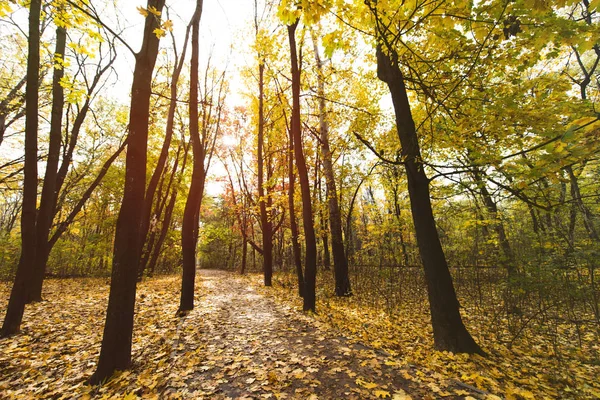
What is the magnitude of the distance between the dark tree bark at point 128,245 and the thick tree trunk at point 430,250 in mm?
4192

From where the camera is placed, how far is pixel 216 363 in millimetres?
3818

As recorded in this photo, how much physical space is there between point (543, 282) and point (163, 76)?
16.5 meters

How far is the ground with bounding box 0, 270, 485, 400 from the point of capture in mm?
3070

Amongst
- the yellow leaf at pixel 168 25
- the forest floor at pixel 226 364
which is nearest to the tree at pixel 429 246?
the forest floor at pixel 226 364

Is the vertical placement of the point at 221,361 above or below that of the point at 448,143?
below

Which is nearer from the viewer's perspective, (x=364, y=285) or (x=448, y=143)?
(x=448, y=143)

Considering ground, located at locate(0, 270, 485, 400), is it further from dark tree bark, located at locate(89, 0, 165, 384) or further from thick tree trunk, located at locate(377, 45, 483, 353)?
thick tree trunk, located at locate(377, 45, 483, 353)

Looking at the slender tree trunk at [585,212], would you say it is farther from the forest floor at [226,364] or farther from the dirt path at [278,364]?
the dirt path at [278,364]

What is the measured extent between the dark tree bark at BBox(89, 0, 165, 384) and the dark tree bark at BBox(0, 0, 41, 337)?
10.2 feet

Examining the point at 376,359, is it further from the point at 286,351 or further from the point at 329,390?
the point at 286,351

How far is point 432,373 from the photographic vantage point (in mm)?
3371

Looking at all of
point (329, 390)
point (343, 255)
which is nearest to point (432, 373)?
point (329, 390)

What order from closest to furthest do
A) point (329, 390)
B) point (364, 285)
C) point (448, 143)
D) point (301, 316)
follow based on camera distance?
point (329, 390), point (448, 143), point (301, 316), point (364, 285)

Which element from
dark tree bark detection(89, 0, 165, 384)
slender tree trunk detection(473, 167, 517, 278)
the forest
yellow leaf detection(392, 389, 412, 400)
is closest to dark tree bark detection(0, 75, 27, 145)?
the forest
